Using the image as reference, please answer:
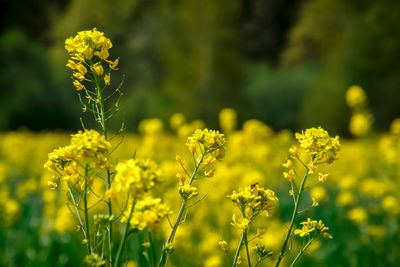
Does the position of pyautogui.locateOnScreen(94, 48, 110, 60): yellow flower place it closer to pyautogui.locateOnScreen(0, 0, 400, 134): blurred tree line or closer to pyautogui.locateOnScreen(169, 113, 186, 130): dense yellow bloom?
pyautogui.locateOnScreen(169, 113, 186, 130): dense yellow bloom

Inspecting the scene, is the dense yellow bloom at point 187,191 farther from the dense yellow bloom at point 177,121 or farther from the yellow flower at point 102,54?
the dense yellow bloom at point 177,121

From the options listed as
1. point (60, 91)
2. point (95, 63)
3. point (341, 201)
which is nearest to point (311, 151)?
point (95, 63)

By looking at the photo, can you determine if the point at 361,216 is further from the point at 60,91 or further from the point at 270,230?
the point at 60,91

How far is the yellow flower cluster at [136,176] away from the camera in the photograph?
0.78 m

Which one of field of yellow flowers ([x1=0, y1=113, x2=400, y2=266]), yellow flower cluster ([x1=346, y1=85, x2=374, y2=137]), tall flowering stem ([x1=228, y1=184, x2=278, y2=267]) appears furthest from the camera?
yellow flower cluster ([x1=346, y1=85, x2=374, y2=137])

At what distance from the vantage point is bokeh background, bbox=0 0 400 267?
9.91 ft

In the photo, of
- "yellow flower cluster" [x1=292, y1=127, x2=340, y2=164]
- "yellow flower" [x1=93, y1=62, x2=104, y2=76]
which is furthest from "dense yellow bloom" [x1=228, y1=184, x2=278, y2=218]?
"yellow flower" [x1=93, y1=62, x2=104, y2=76]

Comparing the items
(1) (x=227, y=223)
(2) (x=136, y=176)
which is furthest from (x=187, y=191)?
(1) (x=227, y=223)

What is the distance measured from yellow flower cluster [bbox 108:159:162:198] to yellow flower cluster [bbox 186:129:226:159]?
0.25 m

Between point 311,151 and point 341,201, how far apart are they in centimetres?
259

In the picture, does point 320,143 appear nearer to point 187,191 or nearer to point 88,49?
point 187,191

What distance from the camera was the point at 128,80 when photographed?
16.8m

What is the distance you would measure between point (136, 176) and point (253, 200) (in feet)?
1.06

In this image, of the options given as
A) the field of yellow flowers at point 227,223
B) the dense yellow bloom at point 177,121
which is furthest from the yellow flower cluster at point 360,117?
the dense yellow bloom at point 177,121
